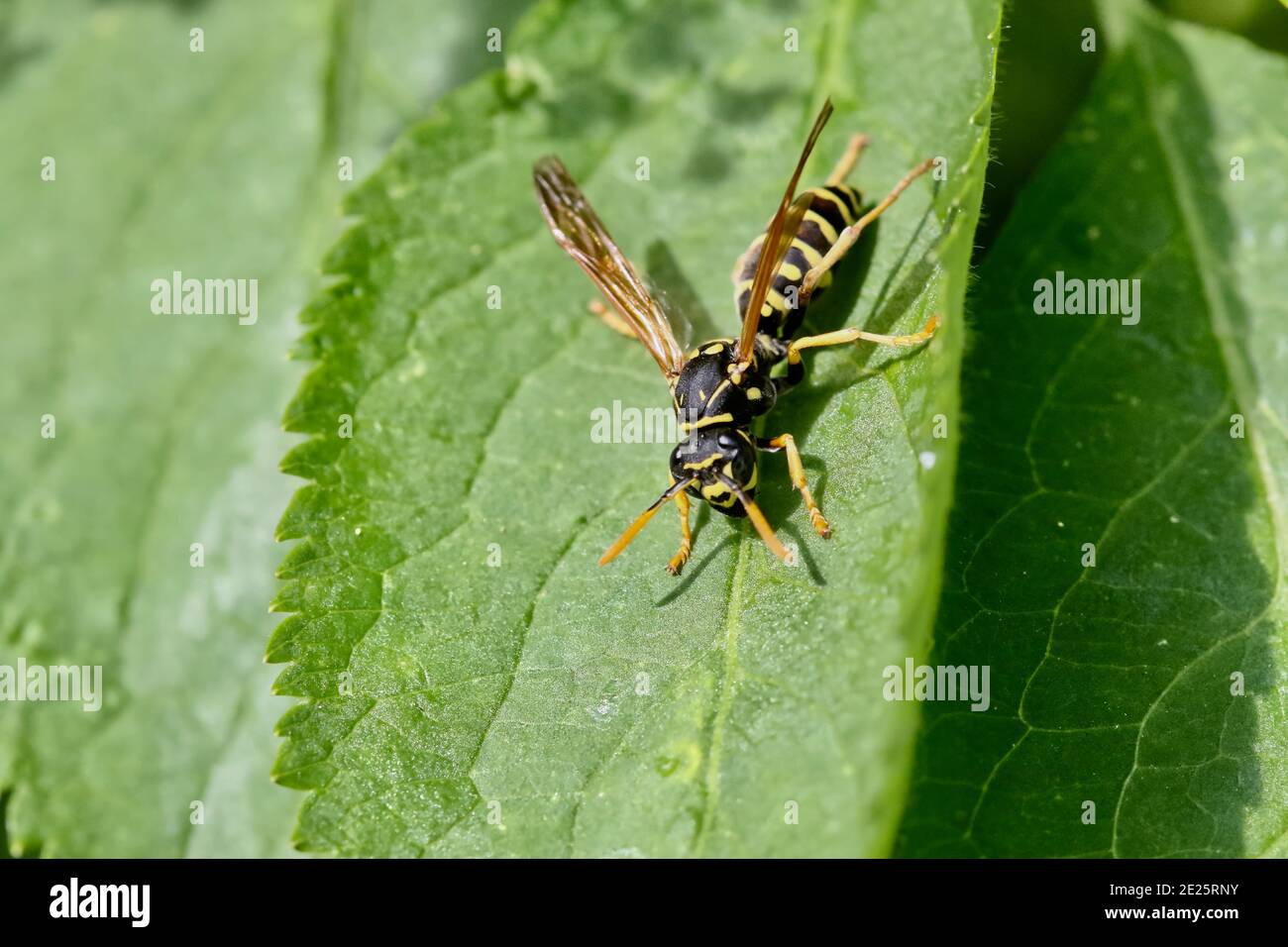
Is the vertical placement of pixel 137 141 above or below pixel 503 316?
above

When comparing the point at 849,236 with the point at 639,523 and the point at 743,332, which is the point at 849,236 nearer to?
the point at 743,332

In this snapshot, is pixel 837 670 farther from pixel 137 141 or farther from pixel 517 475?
pixel 137 141

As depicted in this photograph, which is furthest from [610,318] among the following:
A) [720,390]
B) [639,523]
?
[639,523]

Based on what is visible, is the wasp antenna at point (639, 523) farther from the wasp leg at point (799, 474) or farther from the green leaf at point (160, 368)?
the green leaf at point (160, 368)

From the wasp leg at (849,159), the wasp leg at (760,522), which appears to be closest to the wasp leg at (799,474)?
the wasp leg at (760,522)

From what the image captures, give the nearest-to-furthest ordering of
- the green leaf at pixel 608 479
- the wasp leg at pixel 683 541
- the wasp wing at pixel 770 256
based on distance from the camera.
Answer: the green leaf at pixel 608 479
the wasp wing at pixel 770 256
the wasp leg at pixel 683 541
